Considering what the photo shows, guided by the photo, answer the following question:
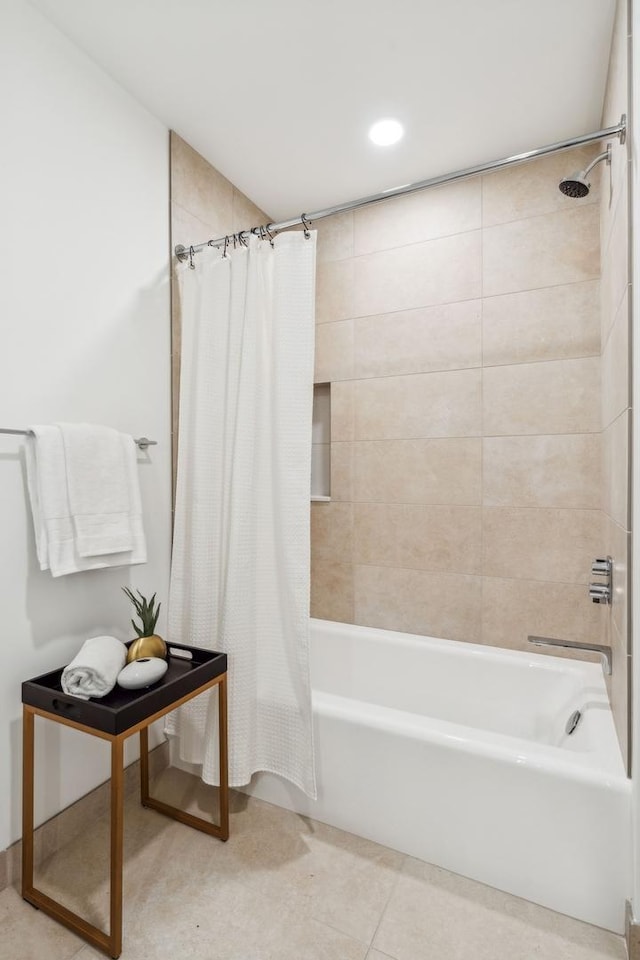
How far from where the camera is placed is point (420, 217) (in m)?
2.40

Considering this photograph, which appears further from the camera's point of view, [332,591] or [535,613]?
[332,591]

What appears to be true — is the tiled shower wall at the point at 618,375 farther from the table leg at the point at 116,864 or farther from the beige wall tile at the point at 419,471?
the table leg at the point at 116,864

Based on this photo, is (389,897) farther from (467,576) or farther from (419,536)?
(419,536)

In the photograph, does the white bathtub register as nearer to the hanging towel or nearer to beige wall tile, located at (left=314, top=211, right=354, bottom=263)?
the hanging towel

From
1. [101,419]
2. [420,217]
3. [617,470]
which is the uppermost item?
[420,217]

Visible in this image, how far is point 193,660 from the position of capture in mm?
1703

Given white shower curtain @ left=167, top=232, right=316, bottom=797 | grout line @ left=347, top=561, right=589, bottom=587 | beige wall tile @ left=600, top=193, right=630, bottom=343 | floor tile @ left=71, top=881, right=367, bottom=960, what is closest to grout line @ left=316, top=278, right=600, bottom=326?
beige wall tile @ left=600, top=193, right=630, bottom=343

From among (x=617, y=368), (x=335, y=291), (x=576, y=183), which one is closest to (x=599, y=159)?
(x=576, y=183)

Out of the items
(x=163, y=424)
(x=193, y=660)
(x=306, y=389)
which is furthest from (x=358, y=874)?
(x=163, y=424)

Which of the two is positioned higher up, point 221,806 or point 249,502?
point 249,502

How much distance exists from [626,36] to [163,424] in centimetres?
189

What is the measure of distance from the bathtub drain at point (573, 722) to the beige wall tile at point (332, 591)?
1098mm

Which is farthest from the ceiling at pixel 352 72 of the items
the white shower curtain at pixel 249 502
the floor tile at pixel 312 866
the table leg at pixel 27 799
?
the floor tile at pixel 312 866

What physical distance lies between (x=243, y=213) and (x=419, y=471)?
61.2 inches
